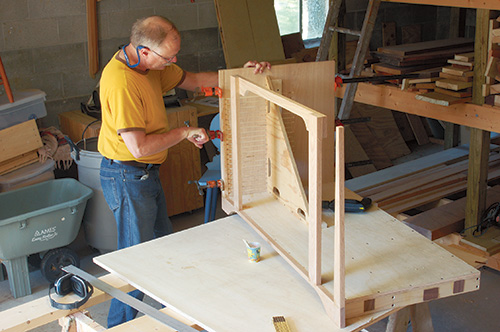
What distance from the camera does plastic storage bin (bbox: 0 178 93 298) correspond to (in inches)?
155

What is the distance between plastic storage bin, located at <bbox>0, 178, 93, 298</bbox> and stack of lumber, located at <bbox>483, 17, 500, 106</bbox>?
106 inches

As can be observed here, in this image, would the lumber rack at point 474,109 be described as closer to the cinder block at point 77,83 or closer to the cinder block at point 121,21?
the cinder block at point 121,21

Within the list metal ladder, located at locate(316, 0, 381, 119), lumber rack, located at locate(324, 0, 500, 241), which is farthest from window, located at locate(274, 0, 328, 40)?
lumber rack, located at locate(324, 0, 500, 241)

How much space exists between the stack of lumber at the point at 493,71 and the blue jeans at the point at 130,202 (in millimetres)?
2057

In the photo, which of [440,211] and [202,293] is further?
[440,211]

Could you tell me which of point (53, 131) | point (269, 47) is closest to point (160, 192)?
point (53, 131)

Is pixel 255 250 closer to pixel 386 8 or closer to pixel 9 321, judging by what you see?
pixel 9 321

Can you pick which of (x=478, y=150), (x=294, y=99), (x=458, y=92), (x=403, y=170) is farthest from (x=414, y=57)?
(x=294, y=99)

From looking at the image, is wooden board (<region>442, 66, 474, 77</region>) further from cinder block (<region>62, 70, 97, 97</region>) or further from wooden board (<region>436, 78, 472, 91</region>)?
cinder block (<region>62, 70, 97, 97</region>)

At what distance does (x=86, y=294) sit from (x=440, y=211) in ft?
9.39

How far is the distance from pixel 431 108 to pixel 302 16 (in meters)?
3.09

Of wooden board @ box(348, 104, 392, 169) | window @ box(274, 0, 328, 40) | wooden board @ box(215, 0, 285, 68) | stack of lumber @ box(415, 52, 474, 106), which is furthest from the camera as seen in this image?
window @ box(274, 0, 328, 40)

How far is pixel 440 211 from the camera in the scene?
4363mm

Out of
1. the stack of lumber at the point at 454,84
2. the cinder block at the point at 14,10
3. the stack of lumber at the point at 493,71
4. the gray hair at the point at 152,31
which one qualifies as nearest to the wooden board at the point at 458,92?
the stack of lumber at the point at 454,84
